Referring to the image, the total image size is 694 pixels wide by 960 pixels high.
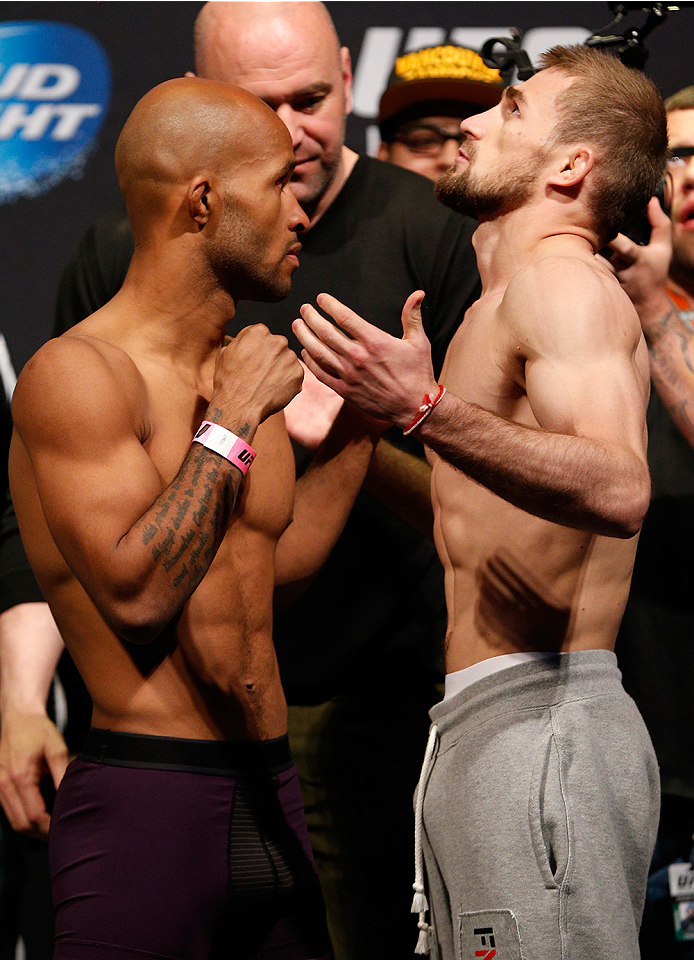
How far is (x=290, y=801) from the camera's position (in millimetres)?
1528

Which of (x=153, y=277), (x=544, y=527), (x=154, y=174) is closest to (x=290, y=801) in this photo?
(x=544, y=527)

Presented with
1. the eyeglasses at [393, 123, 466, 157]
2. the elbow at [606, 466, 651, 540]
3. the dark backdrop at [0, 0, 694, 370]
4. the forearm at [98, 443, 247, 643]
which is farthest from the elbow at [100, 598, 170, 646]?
the eyeglasses at [393, 123, 466, 157]

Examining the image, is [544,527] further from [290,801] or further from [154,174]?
[154,174]

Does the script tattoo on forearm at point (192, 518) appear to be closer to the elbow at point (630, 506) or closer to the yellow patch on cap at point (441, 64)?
the elbow at point (630, 506)

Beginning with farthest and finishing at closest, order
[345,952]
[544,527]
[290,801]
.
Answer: [345,952] < [290,801] < [544,527]

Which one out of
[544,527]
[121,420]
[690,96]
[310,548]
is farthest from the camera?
[690,96]

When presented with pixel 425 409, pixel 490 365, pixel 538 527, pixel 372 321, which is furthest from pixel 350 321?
pixel 372 321

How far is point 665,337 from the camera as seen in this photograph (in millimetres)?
2051

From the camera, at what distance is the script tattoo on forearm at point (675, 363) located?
205cm

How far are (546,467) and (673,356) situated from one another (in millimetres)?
985

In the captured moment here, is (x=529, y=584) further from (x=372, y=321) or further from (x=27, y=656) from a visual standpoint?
(x=27, y=656)

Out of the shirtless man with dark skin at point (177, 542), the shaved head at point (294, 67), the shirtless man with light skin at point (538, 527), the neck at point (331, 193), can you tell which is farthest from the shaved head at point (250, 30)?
the shirtless man with light skin at point (538, 527)

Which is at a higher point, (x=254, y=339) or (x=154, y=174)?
(x=154, y=174)

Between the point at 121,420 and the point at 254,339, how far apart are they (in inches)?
10.2
